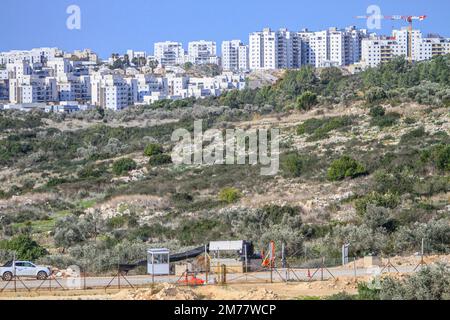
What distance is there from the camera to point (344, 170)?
105 feet

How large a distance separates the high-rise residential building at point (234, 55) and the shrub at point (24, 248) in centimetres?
13065

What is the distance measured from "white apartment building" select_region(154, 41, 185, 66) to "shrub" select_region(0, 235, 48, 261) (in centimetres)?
13867

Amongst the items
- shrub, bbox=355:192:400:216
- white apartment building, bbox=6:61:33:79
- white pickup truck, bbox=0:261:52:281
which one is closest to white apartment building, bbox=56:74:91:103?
white apartment building, bbox=6:61:33:79

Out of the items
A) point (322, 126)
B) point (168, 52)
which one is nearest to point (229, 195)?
A: point (322, 126)

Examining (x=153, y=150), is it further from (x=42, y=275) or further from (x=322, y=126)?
(x=42, y=275)

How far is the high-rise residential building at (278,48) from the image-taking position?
135375mm

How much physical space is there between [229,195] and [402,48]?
91.8 metres

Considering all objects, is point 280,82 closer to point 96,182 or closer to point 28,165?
→ point 28,165

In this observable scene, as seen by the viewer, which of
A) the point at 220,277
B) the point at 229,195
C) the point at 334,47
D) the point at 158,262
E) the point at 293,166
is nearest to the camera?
the point at 220,277

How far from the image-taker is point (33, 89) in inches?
4154

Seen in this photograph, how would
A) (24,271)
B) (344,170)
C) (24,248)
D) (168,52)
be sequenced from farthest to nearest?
(168,52) < (344,170) < (24,248) < (24,271)

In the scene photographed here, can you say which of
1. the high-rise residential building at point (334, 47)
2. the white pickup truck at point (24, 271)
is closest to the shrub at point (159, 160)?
the white pickup truck at point (24, 271)
